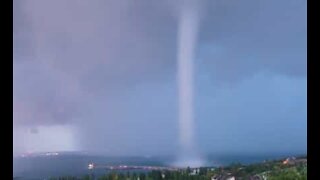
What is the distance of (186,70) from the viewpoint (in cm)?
104

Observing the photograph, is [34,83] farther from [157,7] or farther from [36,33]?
[157,7]

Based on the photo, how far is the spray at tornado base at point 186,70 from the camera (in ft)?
3.39

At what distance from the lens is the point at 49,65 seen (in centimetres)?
101

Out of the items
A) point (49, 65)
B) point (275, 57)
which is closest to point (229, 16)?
point (275, 57)

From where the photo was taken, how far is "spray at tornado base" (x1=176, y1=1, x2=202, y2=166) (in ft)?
3.39

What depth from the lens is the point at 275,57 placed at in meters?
1.06

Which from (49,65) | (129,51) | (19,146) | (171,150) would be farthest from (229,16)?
(19,146)

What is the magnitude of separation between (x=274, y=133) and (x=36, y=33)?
0.70 meters

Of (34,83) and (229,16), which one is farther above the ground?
(229,16)

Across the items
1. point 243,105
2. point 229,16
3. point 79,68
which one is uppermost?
point 229,16

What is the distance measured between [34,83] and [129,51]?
0.27 meters
